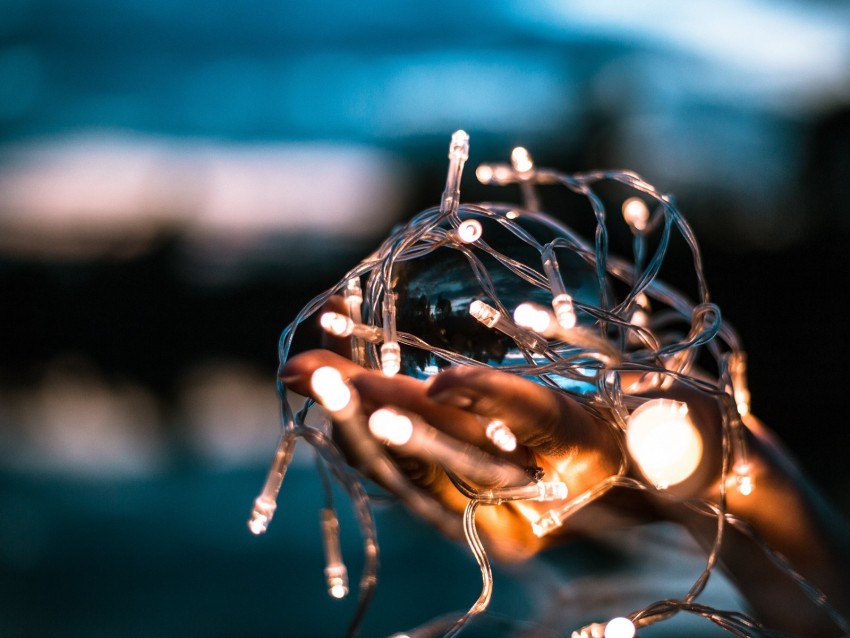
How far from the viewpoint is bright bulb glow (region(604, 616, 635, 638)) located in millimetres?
327

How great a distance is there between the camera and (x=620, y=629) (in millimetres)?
329

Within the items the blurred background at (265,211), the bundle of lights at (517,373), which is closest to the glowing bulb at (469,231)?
the bundle of lights at (517,373)

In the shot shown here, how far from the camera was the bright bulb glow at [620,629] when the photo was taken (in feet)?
1.07

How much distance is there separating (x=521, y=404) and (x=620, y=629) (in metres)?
0.12

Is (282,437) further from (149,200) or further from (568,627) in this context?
(149,200)

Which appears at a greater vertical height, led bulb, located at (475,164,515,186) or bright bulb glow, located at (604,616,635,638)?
led bulb, located at (475,164,515,186)

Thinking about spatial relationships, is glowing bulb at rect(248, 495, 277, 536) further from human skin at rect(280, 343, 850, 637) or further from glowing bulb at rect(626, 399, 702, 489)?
glowing bulb at rect(626, 399, 702, 489)

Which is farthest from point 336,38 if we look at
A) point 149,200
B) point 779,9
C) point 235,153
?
point 779,9

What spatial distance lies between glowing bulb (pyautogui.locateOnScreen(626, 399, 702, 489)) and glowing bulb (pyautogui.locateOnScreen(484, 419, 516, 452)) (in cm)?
7

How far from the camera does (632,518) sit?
51cm

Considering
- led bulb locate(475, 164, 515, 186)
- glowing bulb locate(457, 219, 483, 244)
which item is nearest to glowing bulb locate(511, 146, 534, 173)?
led bulb locate(475, 164, 515, 186)

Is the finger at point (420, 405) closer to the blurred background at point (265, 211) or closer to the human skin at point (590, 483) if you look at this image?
the human skin at point (590, 483)

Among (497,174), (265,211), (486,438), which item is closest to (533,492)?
(486,438)

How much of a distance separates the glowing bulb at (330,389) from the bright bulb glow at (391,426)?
0.05 ft
